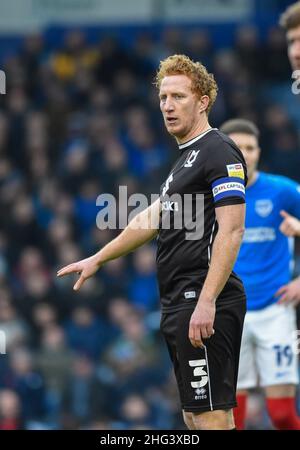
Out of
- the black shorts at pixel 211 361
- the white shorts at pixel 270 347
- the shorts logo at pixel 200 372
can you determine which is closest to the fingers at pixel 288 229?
the white shorts at pixel 270 347

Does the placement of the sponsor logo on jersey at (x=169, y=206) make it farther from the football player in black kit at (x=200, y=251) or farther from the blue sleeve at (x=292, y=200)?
the blue sleeve at (x=292, y=200)

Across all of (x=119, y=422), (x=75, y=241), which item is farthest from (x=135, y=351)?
(x=75, y=241)

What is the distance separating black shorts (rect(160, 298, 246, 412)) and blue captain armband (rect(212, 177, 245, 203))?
0.54 meters

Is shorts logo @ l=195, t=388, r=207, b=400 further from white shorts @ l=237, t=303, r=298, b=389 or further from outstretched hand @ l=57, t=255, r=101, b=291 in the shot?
white shorts @ l=237, t=303, r=298, b=389

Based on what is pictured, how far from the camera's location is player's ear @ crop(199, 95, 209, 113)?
17.5ft

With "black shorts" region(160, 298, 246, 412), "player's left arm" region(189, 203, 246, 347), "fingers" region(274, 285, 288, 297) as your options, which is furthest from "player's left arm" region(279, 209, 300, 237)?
"player's left arm" region(189, 203, 246, 347)

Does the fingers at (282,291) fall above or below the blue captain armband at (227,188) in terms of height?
below

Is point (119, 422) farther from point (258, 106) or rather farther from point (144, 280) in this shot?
A: point (258, 106)

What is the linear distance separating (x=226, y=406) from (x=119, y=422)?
16.7 feet

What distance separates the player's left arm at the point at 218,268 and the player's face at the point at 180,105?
1.67 feet

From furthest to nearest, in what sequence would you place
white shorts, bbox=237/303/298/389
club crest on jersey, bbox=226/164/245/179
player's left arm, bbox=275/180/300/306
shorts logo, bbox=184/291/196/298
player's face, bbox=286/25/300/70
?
white shorts, bbox=237/303/298/389 → player's left arm, bbox=275/180/300/306 → player's face, bbox=286/25/300/70 → shorts logo, bbox=184/291/196/298 → club crest on jersey, bbox=226/164/245/179

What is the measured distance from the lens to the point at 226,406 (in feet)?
17.0

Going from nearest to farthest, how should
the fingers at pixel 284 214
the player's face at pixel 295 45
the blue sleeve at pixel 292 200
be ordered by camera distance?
1. the player's face at pixel 295 45
2. the fingers at pixel 284 214
3. the blue sleeve at pixel 292 200

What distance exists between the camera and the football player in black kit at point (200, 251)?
5.02 meters
